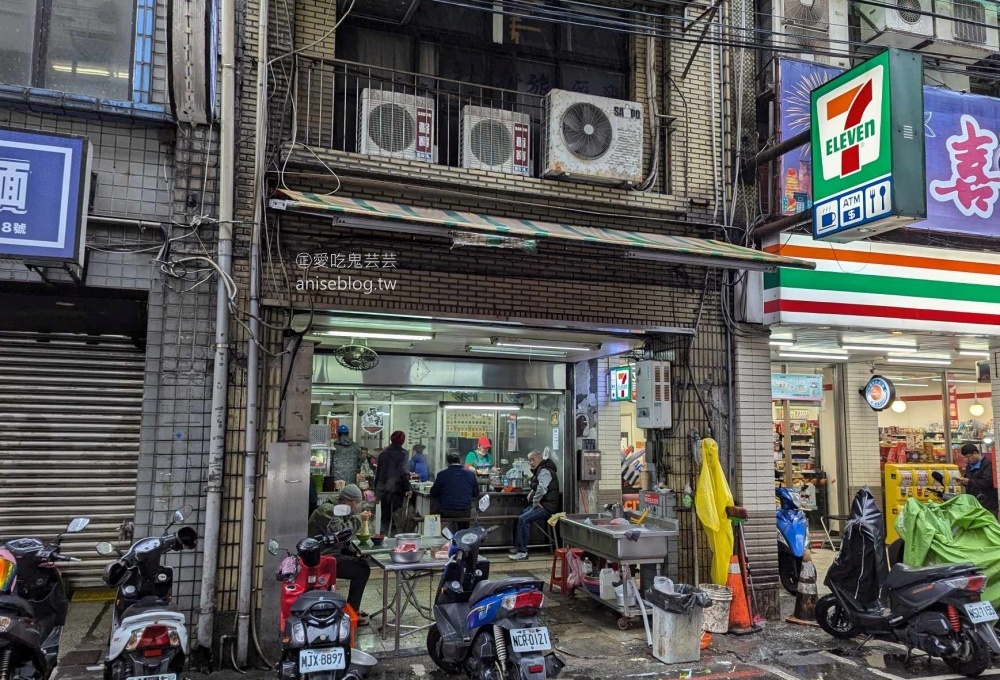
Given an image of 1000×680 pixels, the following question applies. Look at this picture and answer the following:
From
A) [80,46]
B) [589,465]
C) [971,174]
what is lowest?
[589,465]

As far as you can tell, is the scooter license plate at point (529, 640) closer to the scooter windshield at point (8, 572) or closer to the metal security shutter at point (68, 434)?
the scooter windshield at point (8, 572)

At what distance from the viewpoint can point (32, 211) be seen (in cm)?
597

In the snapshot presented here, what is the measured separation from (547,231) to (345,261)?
2282mm

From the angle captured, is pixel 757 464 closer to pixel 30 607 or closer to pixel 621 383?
pixel 621 383

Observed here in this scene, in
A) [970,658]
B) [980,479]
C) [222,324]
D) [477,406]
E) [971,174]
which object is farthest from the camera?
[477,406]

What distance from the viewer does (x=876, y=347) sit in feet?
40.1

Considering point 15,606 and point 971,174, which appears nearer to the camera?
point 15,606

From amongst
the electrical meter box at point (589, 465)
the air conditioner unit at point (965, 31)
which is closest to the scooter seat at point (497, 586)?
the electrical meter box at point (589, 465)

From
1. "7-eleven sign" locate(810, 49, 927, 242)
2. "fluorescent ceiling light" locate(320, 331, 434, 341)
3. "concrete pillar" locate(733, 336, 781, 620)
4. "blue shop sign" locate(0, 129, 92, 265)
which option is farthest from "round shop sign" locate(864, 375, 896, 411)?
"blue shop sign" locate(0, 129, 92, 265)

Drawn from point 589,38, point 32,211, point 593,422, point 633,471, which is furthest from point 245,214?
point 633,471

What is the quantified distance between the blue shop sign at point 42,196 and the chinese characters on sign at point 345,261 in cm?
218

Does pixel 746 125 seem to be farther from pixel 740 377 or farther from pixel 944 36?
pixel 944 36

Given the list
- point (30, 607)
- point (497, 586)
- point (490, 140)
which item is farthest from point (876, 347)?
point (30, 607)

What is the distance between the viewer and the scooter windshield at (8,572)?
567 cm
